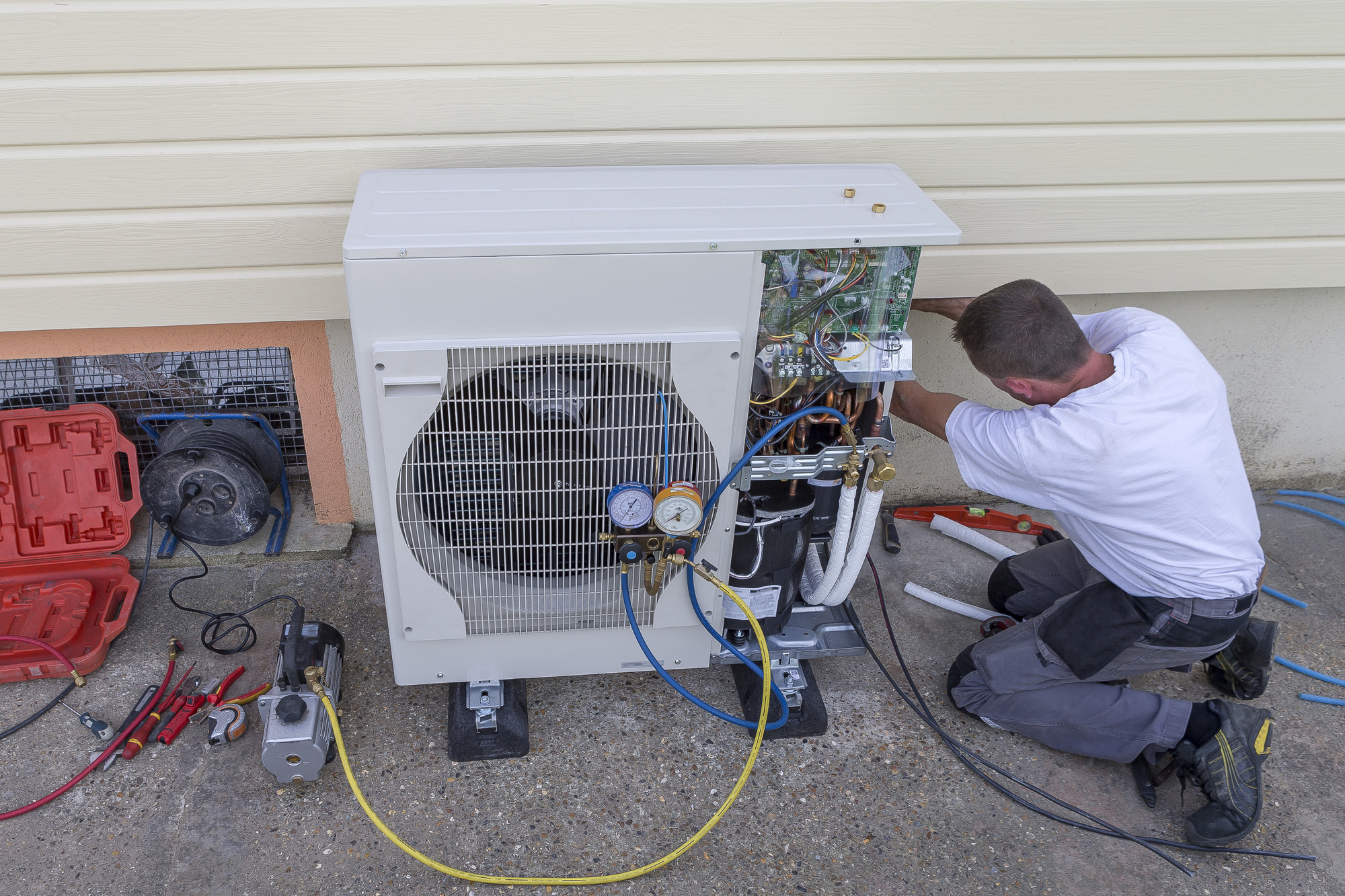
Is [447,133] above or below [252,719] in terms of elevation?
above

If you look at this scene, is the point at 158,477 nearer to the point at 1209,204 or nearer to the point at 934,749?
the point at 934,749

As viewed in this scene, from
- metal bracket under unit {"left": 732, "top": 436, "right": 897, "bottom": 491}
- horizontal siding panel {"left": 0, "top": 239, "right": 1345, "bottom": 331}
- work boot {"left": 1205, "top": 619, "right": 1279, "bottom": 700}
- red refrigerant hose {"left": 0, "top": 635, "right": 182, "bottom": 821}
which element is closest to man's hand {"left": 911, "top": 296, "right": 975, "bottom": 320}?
horizontal siding panel {"left": 0, "top": 239, "right": 1345, "bottom": 331}

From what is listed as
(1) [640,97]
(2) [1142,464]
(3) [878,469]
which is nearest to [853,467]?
(3) [878,469]

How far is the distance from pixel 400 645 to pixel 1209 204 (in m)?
2.46

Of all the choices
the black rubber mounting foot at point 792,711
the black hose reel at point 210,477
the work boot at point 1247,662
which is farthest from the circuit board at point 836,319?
the black hose reel at point 210,477

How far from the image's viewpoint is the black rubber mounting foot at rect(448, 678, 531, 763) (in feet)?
6.64

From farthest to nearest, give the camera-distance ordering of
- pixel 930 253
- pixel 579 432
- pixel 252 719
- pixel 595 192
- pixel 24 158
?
pixel 930 253 < pixel 252 719 < pixel 24 158 < pixel 595 192 < pixel 579 432

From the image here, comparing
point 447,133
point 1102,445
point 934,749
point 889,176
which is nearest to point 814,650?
point 934,749

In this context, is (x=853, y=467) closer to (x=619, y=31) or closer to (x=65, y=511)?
(x=619, y=31)

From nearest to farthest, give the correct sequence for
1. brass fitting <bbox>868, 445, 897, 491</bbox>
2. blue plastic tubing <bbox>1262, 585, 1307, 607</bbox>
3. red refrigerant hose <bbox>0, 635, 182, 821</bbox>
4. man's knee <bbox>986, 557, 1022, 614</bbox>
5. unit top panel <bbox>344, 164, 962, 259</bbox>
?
unit top panel <bbox>344, 164, 962, 259</bbox>
brass fitting <bbox>868, 445, 897, 491</bbox>
red refrigerant hose <bbox>0, 635, 182, 821</bbox>
man's knee <bbox>986, 557, 1022, 614</bbox>
blue plastic tubing <bbox>1262, 585, 1307, 607</bbox>

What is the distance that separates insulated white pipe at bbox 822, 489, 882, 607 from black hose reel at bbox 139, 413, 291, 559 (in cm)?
167

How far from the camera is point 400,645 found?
76.1 inches

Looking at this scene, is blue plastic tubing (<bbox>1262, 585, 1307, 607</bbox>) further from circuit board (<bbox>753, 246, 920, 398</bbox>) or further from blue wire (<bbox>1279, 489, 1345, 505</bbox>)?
circuit board (<bbox>753, 246, 920, 398</bbox>)

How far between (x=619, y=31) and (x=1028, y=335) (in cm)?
113
